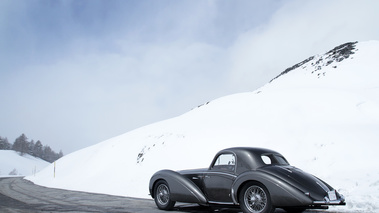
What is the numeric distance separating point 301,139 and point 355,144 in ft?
8.51

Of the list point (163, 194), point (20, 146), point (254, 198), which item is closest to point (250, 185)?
point (254, 198)

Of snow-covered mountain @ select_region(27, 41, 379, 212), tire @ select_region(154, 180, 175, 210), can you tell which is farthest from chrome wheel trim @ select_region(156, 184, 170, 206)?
snow-covered mountain @ select_region(27, 41, 379, 212)

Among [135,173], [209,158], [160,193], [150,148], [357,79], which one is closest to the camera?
[160,193]

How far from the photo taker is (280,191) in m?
5.45

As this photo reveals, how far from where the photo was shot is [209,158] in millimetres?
15805

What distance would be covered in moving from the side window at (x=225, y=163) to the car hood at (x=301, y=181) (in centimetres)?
79

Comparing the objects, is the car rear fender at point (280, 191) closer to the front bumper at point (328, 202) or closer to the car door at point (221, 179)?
the front bumper at point (328, 202)

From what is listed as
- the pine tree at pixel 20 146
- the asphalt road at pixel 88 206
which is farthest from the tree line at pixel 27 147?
the asphalt road at pixel 88 206

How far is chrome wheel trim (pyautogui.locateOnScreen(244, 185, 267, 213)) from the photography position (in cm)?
574

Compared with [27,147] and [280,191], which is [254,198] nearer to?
[280,191]

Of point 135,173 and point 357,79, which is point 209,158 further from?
point 357,79

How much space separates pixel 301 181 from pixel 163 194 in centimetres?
375

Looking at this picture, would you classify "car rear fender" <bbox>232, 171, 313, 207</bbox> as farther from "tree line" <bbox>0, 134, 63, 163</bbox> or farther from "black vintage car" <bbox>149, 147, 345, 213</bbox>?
"tree line" <bbox>0, 134, 63, 163</bbox>

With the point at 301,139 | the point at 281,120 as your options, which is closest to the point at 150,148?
the point at 281,120
